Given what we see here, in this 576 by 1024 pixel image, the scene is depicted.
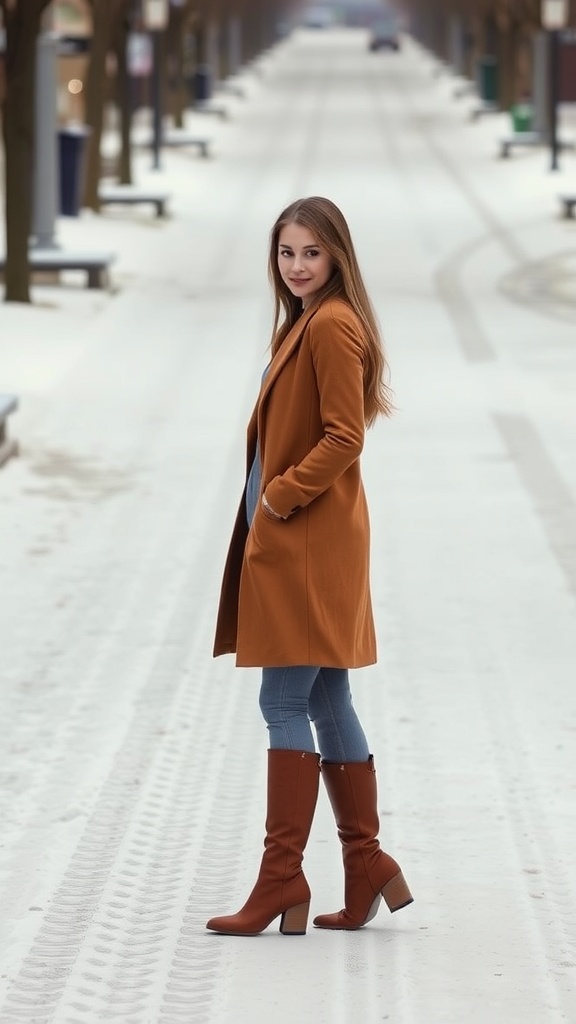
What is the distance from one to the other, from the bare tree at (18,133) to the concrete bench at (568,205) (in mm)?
10135

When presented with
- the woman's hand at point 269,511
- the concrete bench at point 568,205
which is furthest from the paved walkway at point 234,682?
the concrete bench at point 568,205

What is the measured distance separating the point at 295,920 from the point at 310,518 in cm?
94

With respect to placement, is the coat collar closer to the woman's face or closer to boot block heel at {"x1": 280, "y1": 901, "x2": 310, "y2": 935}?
the woman's face

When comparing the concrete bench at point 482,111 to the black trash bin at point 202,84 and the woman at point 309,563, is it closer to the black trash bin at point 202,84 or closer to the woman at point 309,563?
the black trash bin at point 202,84

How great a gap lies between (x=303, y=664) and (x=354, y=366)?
26.1 inches

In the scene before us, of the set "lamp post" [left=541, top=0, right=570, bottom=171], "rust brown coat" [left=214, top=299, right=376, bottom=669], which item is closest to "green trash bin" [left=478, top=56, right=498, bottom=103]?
"lamp post" [left=541, top=0, right=570, bottom=171]

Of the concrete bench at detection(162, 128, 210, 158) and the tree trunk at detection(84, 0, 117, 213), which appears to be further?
the concrete bench at detection(162, 128, 210, 158)

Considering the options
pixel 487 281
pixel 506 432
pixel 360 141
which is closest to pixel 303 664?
pixel 506 432

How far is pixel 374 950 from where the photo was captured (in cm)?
497

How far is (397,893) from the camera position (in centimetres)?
505

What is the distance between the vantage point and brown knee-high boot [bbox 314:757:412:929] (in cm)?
501

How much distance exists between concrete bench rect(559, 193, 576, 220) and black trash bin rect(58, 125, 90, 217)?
240 inches

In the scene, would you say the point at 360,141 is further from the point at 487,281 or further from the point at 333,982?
the point at 333,982

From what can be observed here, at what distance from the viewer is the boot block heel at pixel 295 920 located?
502cm
